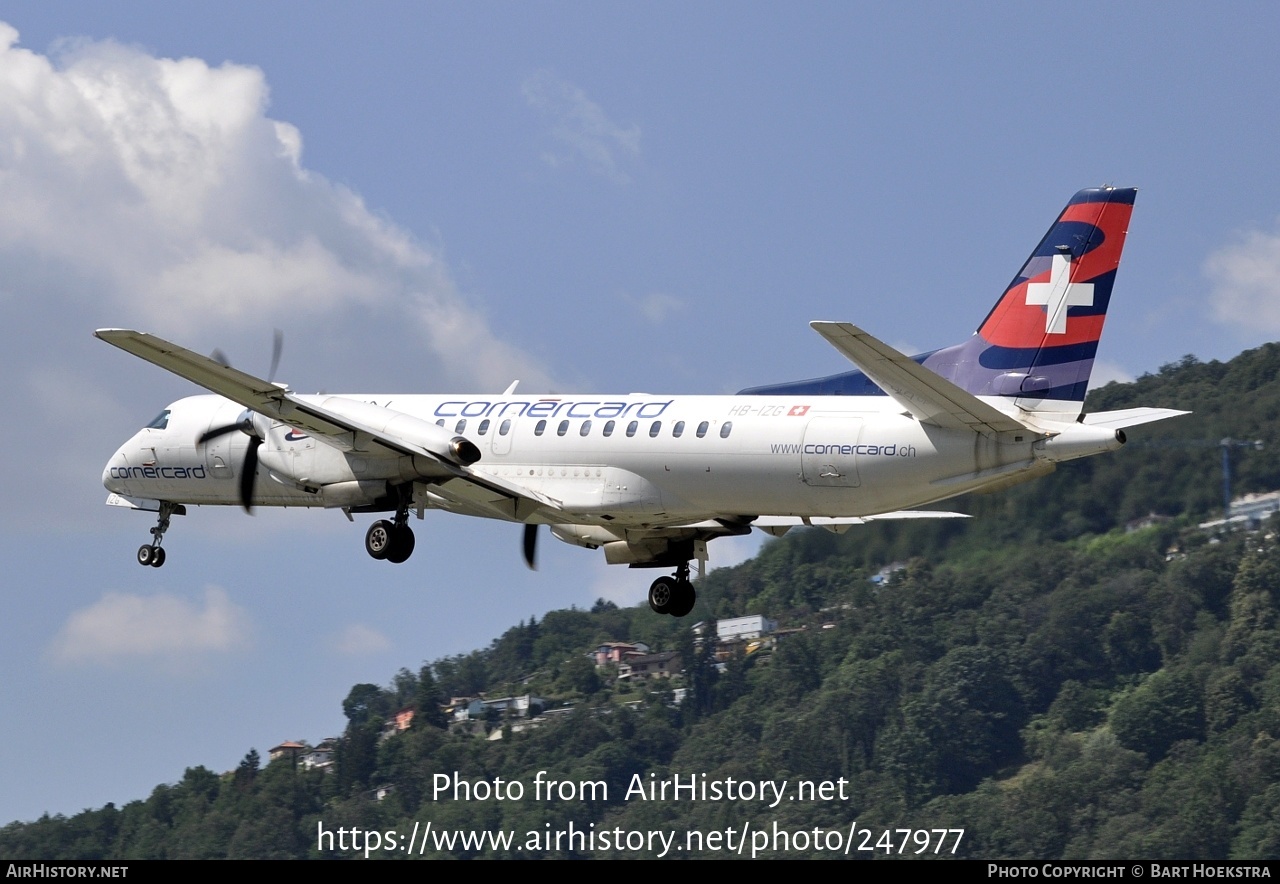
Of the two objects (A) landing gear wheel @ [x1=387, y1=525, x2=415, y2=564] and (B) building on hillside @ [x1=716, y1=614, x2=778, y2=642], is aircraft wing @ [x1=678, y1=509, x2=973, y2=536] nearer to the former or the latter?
(A) landing gear wheel @ [x1=387, y1=525, x2=415, y2=564]

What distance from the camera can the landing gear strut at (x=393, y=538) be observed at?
3341cm

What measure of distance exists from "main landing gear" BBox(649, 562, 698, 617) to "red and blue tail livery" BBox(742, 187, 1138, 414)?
758cm

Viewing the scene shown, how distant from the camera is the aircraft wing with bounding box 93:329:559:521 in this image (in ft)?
102

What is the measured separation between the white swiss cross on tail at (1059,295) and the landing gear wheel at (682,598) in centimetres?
919

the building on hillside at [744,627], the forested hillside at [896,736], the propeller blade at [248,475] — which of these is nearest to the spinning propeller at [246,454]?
the propeller blade at [248,475]

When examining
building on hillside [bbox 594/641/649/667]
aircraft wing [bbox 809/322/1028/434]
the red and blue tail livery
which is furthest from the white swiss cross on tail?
building on hillside [bbox 594/641/649/667]

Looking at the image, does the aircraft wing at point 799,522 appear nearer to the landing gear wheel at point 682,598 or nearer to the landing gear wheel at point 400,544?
the landing gear wheel at point 682,598

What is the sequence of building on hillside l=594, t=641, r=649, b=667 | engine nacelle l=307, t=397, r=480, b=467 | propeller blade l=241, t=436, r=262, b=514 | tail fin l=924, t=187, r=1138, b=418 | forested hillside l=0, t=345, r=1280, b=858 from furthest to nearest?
building on hillside l=594, t=641, r=649, b=667 < forested hillside l=0, t=345, r=1280, b=858 < propeller blade l=241, t=436, r=262, b=514 < engine nacelle l=307, t=397, r=480, b=467 < tail fin l=924, t=187, r=1138, b=418

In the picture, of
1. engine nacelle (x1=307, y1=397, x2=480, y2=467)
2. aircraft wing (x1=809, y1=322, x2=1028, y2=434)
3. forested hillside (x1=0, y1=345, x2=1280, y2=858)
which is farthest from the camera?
forested hillside (x1=0, y1=345, x2=1280, y2=858)

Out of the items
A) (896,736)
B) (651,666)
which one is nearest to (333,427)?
(896,736)

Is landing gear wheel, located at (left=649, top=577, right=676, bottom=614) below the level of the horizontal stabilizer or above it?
below

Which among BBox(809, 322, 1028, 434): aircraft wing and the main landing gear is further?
the main landing gear

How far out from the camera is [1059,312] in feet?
97.8
